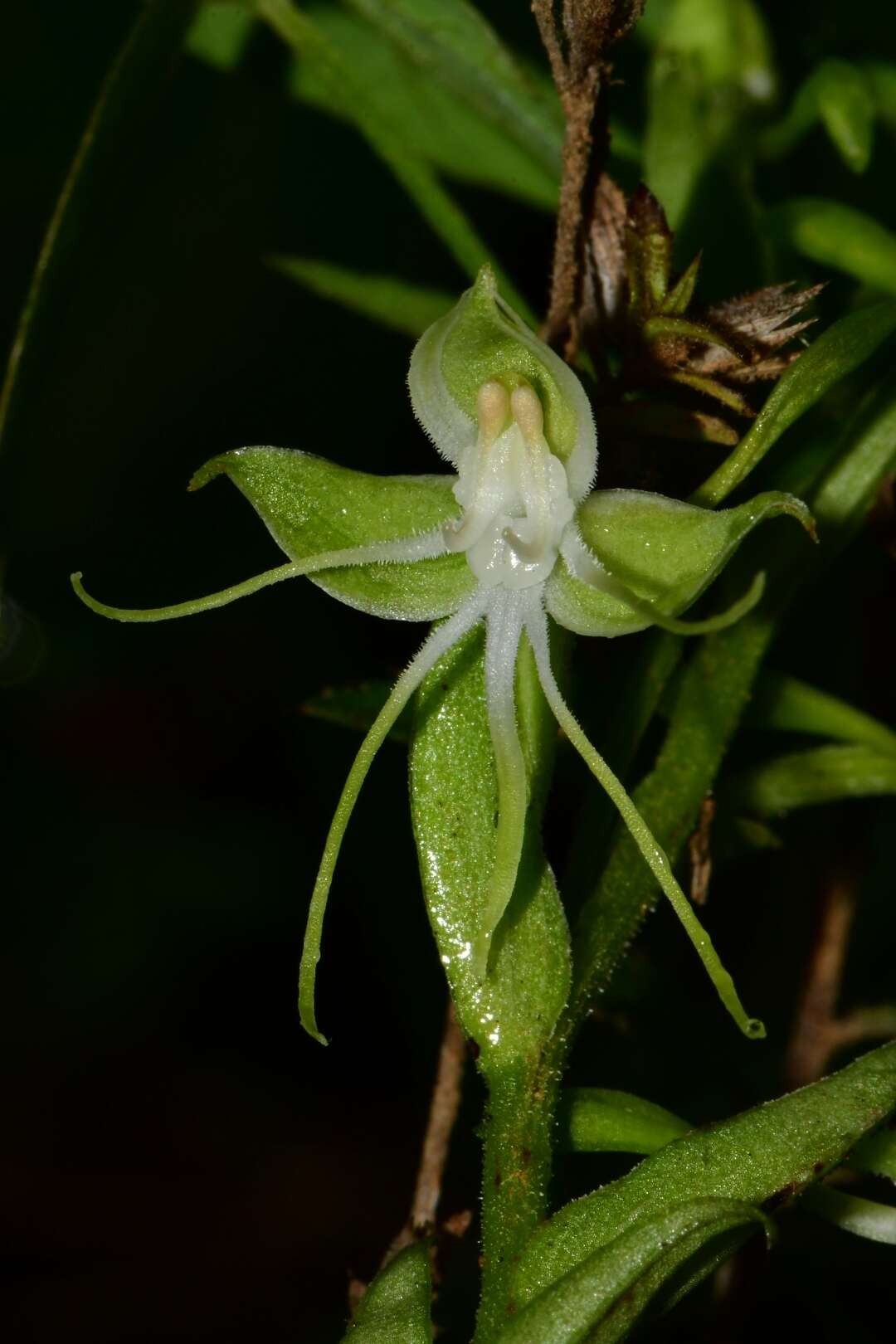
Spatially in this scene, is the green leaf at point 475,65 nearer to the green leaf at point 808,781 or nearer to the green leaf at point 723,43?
the green leaf at point 723,43

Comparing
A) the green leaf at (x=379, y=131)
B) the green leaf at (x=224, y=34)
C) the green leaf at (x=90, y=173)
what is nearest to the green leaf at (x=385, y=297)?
the green leaf at (x=379, y=131)

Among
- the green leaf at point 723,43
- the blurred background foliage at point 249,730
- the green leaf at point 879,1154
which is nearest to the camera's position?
the green leaf at point 879,1154

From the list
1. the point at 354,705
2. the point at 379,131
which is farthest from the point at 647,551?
the point at 379,131

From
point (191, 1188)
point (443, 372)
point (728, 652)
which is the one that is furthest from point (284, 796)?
point (443, 372)

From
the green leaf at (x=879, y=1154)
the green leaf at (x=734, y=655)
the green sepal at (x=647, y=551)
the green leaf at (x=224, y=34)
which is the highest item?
the green leaf at (x=224, y=34)

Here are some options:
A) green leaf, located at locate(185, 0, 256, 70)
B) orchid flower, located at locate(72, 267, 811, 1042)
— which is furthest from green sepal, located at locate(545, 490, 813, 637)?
green leaf, located at locate(185, 0, 256, 70)
